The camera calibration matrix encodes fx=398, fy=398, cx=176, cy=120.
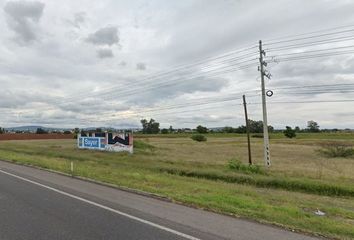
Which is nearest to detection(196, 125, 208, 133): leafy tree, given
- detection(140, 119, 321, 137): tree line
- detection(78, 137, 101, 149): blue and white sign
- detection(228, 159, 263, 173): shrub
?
detection(140, 119, 321, 137): tree line

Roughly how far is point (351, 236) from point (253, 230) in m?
1.81

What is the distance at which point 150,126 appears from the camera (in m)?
174

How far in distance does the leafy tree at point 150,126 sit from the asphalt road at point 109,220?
161283 millimetres

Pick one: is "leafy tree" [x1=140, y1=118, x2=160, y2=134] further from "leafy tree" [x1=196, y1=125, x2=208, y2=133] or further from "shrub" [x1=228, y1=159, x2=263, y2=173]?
"shrub" [x1=228, y1=159, x2=263, y2=173]

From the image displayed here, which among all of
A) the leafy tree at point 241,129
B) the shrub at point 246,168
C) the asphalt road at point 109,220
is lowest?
the shrub at point 246,168

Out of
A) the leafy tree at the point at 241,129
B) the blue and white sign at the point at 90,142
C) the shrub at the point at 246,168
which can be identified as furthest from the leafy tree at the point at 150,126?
the shrub at the point at 246,168

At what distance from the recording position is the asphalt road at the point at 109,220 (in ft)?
23.4

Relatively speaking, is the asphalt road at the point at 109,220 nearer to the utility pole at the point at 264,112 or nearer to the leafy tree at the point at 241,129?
the utility pole at the point at 264,112

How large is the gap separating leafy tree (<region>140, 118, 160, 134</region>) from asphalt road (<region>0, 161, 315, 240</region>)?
529 ft

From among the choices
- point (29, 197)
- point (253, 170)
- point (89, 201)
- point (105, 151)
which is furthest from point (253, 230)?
point (105, 151)

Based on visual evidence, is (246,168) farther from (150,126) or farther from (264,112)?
(150,126)

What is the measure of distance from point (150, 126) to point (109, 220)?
16610 centimetres

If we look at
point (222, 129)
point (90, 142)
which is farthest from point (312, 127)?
point (90, 142)

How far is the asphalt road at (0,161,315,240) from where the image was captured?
7133mm
